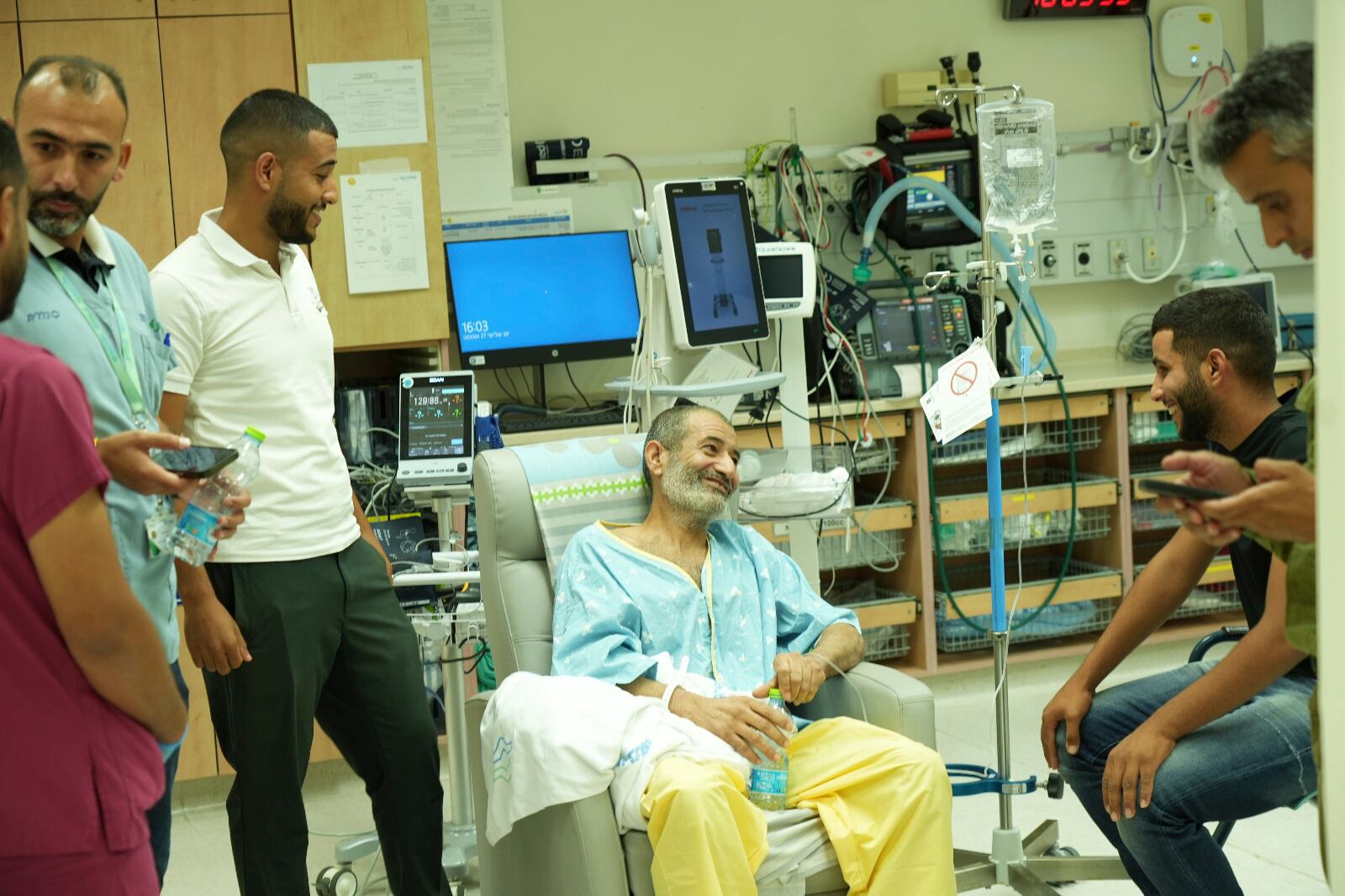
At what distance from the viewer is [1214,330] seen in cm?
238

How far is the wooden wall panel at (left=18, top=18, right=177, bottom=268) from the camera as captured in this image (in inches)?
139

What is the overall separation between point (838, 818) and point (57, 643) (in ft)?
4.60

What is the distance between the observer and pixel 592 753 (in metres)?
2.25

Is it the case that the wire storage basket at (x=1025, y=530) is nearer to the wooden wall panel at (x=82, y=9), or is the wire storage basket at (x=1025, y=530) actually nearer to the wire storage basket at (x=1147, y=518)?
the wire storage basket at (x=1147, y=518)

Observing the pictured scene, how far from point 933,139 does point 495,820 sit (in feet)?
10.1

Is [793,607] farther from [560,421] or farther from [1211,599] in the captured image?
[1211,599]

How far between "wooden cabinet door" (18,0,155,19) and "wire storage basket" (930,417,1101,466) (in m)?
2.68

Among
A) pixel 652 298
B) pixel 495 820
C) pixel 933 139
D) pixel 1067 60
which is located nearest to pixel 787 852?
pixel 495 820

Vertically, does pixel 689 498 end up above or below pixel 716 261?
below

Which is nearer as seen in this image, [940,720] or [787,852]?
[787,852]

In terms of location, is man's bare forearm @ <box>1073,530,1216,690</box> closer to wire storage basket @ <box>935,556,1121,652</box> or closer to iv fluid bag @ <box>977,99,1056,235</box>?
iv fluid bag @ <box>977,99,1056,235</box>

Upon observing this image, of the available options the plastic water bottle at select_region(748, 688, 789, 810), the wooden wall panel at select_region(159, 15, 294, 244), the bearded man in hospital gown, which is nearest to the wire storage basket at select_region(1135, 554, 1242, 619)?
the bearded man in hospital gown

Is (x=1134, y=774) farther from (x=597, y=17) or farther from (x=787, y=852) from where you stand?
(x=597, y=17)

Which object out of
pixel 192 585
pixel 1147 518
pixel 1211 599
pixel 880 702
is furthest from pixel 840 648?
pixel 1211 599
